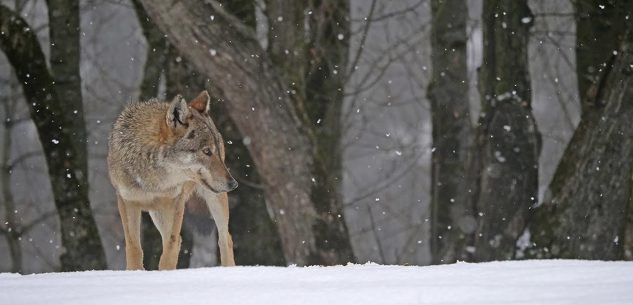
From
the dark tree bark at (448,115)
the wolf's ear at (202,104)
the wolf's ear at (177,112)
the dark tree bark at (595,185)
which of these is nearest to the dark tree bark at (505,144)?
the dark tree bark at (595,185)

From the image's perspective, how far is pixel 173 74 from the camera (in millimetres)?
11844

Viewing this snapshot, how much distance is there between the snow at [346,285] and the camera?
3.80 m

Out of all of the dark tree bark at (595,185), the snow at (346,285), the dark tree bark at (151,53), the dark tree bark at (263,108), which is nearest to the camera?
the snow at (346,285)

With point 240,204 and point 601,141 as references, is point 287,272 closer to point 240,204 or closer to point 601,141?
point 601,141

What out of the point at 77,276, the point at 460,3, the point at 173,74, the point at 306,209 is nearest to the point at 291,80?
the point at 306,209

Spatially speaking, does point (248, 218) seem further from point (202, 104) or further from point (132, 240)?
point (132, 240)

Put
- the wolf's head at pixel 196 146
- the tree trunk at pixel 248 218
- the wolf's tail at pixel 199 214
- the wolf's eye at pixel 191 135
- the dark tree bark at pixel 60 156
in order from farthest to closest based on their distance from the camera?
the tree trunk at pixel 248 218
the dark tree bark at pixel 60 156
the wolf's tail at pixel 199 214
the wolf's eye at pixel 191 135
the wolf's head at pixel 196 146

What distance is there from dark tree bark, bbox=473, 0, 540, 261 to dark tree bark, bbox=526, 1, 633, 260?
508 millimetres

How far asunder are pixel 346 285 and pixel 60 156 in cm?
831

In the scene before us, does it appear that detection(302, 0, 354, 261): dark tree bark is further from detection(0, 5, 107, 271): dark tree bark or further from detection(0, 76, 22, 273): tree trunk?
detection(0, 76, 22, 273): tree trunk

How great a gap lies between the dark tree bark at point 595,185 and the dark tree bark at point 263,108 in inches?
73.2

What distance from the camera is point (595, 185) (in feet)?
29.2

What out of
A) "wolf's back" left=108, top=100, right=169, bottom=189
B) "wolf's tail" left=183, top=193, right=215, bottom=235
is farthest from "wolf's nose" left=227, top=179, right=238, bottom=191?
"wolf's tail" left=183, top=193, right=215, bottom=235

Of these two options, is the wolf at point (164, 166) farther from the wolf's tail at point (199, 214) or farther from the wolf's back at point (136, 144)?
the wolf's tail at point (199, 214)
